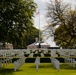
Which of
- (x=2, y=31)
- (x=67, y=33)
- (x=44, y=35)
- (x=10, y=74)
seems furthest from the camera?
(x=44, y=35)

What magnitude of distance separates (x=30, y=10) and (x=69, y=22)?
5.99m

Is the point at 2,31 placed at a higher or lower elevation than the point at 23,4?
lower

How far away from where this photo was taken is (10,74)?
16.5 m

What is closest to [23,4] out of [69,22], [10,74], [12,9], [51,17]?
[12,9]

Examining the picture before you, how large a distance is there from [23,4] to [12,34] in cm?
447

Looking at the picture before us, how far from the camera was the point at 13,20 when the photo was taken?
40.0m

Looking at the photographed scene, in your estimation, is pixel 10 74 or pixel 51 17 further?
pixel 51 17

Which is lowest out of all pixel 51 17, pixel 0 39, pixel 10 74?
pixel 10 74

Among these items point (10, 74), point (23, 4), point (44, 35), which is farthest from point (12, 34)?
point (10, 74)

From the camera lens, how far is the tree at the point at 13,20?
1564 inches

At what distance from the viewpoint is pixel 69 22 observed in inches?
1642

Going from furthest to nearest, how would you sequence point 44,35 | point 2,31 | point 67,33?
point 44,35
point 67,33
point 2,31

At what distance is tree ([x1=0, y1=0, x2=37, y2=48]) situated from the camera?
39719 mm

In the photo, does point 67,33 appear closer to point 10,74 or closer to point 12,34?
point 12,34
